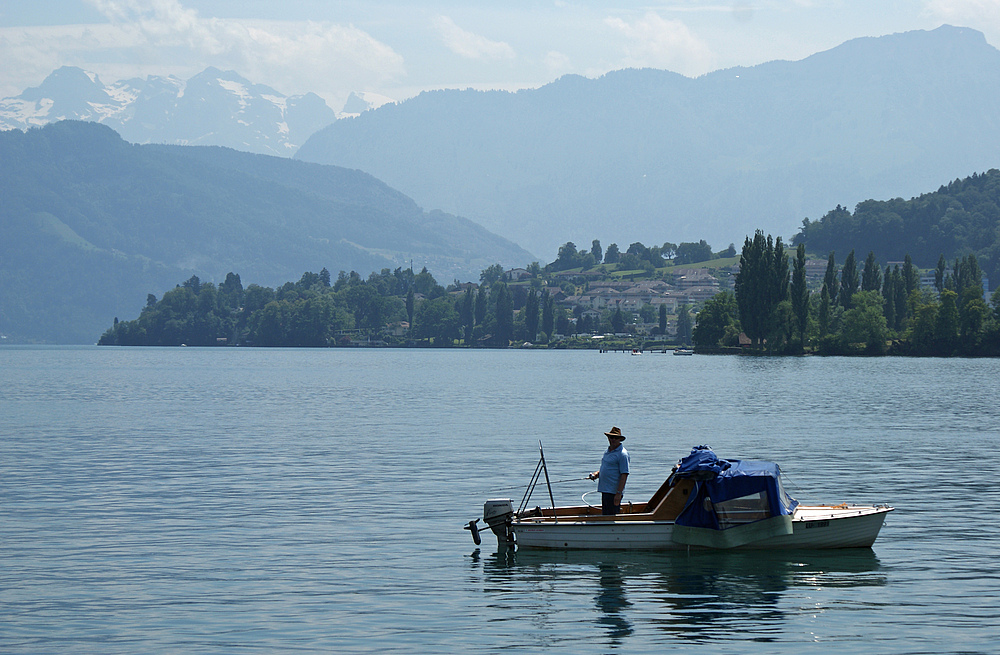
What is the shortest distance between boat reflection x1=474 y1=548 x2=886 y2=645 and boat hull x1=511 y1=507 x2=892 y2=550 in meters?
0.34

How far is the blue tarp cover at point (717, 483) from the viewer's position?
34281 mm

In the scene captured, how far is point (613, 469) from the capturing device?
35.4 meters

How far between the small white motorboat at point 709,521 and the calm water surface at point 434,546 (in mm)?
592

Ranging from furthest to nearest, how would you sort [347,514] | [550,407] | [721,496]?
1. [550,407]
2. [347,514]
3. [721,496]

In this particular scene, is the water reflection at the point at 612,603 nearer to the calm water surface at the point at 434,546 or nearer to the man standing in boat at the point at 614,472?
the calm water surface at the point at 434,546

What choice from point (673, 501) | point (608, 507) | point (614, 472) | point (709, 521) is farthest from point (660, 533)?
point (614, 472)

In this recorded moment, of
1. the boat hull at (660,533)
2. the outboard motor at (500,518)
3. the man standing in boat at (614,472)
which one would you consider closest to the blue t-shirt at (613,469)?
the man standing in boat at (614,472)

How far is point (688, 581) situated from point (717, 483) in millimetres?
3383

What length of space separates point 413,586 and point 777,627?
979 centimetres

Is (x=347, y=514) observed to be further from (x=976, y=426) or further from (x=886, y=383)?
(x=886, y=383)

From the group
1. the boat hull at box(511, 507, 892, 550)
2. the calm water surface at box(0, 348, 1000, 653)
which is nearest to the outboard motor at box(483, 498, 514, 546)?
the boat hull at box(511, 507, 892, 550)

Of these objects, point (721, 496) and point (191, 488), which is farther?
point (191, 488)

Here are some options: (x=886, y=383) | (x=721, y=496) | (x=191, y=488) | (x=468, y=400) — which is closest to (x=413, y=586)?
(x=721, y=496)

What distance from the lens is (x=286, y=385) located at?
154250 mm
